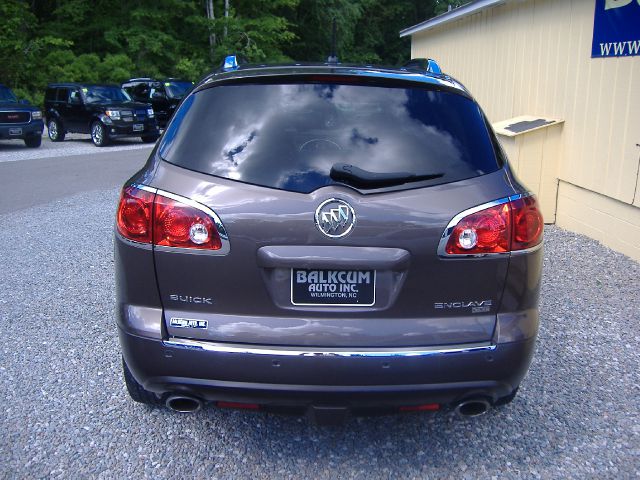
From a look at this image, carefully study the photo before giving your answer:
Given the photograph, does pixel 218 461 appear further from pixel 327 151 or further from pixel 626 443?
pixel 626 443

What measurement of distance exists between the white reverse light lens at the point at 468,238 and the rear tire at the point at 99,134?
1824 cm

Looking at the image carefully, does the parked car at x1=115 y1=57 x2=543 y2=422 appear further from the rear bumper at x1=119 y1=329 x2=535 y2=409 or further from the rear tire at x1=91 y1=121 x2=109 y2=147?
the rear tire at x1=91 y1=121 x2=109 y2=147

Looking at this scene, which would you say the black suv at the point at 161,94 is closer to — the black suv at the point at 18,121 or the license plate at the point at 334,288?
the black suv at the point at 18,121

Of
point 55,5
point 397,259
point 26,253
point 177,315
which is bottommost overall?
point 26,253

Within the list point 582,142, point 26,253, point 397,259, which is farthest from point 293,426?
point 582,142

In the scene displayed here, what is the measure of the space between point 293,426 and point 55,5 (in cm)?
3380

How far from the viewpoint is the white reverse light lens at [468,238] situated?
8.92ft

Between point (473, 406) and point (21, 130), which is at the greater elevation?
point (473, 406)

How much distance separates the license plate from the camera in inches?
106

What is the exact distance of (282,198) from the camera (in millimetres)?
2680

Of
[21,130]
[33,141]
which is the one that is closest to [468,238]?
[21,130]

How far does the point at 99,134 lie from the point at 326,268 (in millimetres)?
18306

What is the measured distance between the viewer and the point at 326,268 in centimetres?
267

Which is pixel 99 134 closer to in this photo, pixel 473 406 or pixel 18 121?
pixel 18 121
